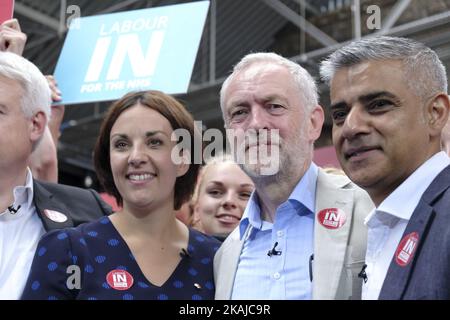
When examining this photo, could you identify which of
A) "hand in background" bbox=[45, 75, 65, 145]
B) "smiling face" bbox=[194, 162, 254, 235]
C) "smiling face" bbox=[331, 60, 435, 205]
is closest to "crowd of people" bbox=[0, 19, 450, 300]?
"smiling face" bbox=[331, 60, 435, 205]

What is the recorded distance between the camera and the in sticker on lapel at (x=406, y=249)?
1432 millimetres

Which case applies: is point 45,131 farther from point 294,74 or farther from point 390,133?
point 390,133

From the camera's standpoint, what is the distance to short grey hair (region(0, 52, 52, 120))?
2.15 metres

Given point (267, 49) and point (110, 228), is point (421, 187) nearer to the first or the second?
point (110, 228)

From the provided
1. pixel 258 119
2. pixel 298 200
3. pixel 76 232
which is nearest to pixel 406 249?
pixel 298 200

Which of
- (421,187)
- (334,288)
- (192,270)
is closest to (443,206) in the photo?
(421,187)

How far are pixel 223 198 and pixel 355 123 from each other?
154 centimetres

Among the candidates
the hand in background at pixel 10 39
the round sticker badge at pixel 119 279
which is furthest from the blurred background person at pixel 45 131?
the round sticker badge at pixel 119 279

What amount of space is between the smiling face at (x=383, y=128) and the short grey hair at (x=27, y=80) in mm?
1075

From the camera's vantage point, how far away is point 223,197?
10.2ft

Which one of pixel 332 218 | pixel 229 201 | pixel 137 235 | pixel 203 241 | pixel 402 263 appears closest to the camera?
pixel 402 263

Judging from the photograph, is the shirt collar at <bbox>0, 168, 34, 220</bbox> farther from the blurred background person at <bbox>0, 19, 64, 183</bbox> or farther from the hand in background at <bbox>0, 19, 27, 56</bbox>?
the hand in background at <bbox>0, 19, 27, 56</bbox>

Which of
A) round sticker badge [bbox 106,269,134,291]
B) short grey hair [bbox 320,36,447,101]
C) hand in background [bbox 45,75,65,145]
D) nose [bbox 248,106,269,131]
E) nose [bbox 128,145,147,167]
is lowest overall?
round sticker badge [bbox 106,269,134,291]

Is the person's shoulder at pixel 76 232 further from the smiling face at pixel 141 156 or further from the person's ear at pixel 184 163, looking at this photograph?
the person's ear at pixel 184 163
